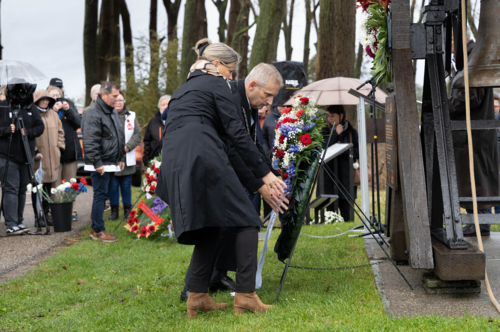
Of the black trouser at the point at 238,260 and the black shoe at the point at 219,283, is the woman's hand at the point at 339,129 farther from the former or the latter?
the black trouser at the point at 238,260

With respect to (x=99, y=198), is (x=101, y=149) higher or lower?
higher

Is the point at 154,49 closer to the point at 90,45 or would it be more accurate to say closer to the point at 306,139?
the point at 90,45

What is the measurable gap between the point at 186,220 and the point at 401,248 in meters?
2.14

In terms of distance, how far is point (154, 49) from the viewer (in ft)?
70.7

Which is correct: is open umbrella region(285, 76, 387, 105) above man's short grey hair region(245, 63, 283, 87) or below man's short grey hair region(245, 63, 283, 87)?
above

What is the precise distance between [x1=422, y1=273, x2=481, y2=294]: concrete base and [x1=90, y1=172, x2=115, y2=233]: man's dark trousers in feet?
16.0

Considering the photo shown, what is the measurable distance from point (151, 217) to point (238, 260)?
3.99m

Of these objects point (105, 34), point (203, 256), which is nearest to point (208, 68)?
point (203, 256)

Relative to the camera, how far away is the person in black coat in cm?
343

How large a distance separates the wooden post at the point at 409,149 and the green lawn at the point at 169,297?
0.51 metres

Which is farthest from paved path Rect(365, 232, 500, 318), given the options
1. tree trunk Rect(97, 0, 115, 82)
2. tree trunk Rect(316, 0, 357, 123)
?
tree trunk Rect(97, 0, 115, 82)

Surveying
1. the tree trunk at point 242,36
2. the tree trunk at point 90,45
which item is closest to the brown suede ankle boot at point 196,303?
the tree trunk at point 90,45

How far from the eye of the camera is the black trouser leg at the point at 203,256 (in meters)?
3.68

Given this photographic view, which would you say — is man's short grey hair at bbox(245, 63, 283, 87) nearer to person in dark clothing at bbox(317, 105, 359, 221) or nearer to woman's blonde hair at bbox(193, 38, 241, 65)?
woman's blonde hair at bbox(193, 38, 241, 65)
